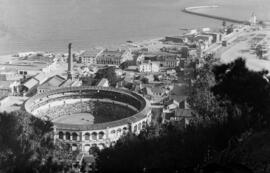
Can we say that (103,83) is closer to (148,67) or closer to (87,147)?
(148,67)

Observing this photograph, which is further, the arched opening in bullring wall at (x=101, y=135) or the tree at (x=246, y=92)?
the arched opening in bullring wall at (x=101, y=135)

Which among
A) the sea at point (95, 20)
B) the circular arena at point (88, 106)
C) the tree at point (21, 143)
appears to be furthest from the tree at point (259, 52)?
the tree at point (21, 143)

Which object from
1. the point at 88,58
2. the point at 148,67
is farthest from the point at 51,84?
the point at 88,58

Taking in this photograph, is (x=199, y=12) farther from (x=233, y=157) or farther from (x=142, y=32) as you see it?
(x=233, y=157)

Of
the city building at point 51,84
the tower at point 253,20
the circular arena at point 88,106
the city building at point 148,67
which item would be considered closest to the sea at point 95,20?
the tower at point 253,20

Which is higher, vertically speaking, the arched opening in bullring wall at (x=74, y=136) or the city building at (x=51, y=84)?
the city building at (x=51, y=84)

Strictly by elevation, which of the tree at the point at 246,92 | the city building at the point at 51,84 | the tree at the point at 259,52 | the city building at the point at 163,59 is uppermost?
the tree at the point at 246,92

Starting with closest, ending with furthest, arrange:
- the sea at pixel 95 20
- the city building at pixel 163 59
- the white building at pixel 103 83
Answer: the white building at pixel 103 83, the city building at pixel 163 59, the sea at pixel 95 20

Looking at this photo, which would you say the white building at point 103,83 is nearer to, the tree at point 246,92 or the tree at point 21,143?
the tree at point 21,143

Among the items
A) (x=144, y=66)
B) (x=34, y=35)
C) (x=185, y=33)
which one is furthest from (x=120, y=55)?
(x=185, y=33)

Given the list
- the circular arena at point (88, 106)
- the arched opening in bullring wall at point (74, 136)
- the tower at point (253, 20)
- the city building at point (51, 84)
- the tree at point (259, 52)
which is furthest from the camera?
the tower at point (253, 20)
